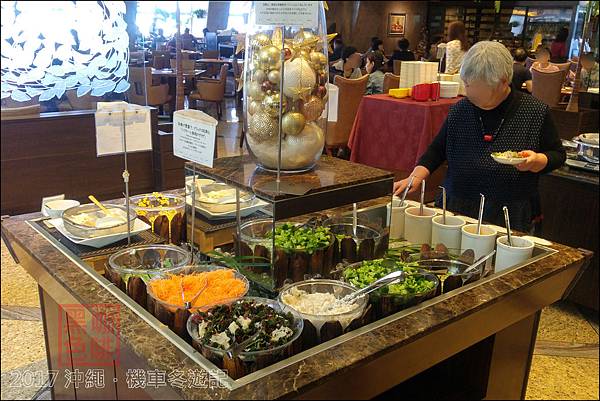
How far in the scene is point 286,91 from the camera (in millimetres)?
1289

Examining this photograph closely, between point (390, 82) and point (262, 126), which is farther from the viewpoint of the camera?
point (390, 82)

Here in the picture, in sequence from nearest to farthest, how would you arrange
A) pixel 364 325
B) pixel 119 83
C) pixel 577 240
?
pixel 364 325
pixel 577 240
pixel 119 83

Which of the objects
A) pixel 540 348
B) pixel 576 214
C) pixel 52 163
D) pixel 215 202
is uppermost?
pixel 215 202

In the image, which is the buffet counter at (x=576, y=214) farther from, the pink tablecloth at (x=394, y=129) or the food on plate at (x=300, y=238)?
the food on plate at (x=300, y=238)

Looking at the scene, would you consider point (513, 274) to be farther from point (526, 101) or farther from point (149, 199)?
point (149, 199)

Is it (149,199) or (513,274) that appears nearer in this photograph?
(513,274)

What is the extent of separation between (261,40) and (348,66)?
5.01 meters

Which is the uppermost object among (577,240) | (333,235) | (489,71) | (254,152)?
(489,71)

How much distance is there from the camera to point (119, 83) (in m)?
4.66

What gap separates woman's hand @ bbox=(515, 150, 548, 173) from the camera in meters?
2.00

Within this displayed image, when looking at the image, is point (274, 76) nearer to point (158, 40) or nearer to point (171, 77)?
point (171, 77)

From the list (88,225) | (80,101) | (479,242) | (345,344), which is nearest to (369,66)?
(80,101)

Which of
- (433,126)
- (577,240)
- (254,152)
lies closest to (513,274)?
(254,152)

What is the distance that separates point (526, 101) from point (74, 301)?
174 cm
